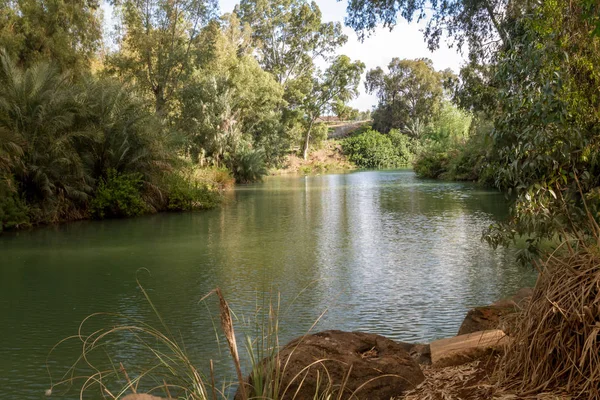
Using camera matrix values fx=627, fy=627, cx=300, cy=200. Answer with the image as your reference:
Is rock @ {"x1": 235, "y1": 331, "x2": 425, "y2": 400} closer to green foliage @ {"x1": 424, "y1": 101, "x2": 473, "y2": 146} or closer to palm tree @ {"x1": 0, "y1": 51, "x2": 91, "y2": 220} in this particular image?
palm tree @ {"x1": 0, "y1": 51, "x2": 91, "y2": 220}

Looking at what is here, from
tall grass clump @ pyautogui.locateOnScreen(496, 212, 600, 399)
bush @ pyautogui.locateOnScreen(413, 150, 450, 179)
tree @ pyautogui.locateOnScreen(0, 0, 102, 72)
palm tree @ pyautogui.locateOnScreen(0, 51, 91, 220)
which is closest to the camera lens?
tall grass clump @ pyautogui.locateOnScreen(496, 212, 600, 399)

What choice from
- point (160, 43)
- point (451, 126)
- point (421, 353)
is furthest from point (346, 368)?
point (451, 126)

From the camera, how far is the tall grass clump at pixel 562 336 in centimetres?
257

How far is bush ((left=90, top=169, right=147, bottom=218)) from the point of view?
1476 cm

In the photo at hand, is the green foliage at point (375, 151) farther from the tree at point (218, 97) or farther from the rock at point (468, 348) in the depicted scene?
the rock at point (468, 348)

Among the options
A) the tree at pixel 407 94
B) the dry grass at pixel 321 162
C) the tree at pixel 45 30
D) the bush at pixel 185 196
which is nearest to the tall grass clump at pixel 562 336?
the bush at pixel 185 196

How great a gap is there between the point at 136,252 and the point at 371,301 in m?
4.80

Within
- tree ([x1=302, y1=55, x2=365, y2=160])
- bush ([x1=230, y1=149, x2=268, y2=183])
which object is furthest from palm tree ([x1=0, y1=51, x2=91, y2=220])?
tree ([x1=302, y1=55, x2=365, y2=160])

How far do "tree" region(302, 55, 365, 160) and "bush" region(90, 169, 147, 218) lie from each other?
33776mm

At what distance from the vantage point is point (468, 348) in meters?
3.39

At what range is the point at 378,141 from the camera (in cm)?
5400

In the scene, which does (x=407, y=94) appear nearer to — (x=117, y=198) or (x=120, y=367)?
(x=117, y=198)

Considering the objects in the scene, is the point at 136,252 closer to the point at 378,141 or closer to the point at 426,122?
the point at 378,141

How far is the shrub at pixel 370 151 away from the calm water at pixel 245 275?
38.0 meters
